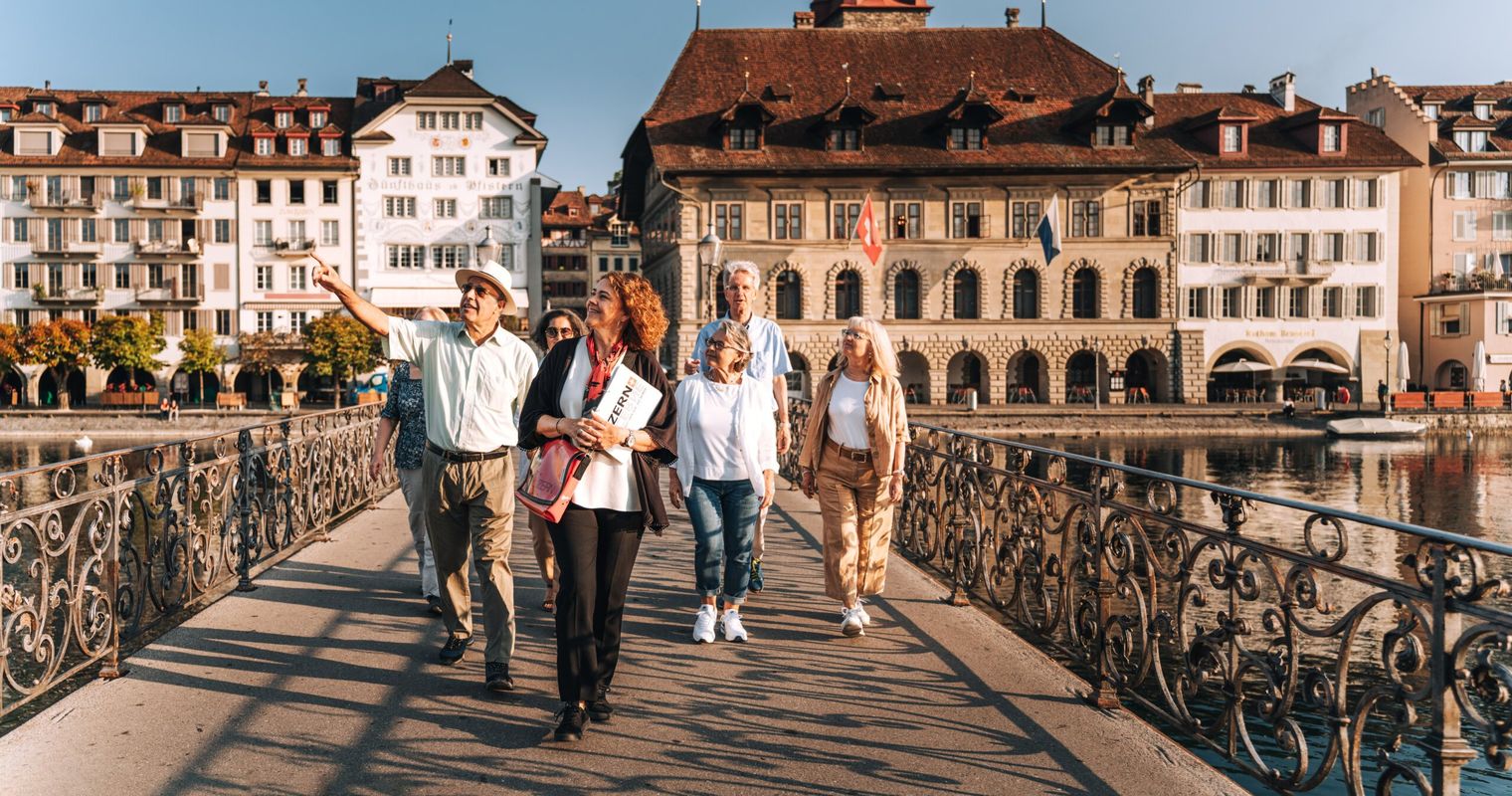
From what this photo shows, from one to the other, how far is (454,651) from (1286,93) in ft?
207

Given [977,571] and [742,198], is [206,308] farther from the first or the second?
[977,571]

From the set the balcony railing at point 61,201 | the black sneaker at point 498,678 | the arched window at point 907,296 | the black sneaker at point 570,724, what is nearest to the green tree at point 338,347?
the balcony railing at point 61,201

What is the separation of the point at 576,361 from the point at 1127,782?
272 cm

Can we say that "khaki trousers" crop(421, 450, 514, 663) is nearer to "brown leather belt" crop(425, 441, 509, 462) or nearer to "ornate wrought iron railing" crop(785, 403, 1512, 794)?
"brown leather belt" crop(425, 441, 509, 462)

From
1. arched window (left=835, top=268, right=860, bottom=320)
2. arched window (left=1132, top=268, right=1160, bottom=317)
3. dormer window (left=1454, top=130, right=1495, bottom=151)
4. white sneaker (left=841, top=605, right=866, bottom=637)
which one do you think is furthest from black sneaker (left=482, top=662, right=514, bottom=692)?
dormer window (left=1454, top=130, right=1495, bottom=151)

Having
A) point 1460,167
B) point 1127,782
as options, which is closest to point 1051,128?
point 1460,167

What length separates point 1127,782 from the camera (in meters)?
4.35

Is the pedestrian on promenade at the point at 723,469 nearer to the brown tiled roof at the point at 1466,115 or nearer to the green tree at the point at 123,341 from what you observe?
the green tree at the point at 123,341

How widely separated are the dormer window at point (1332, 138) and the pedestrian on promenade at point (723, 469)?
5793 centimetres

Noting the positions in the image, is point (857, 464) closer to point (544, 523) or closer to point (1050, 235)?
point (544, 523)

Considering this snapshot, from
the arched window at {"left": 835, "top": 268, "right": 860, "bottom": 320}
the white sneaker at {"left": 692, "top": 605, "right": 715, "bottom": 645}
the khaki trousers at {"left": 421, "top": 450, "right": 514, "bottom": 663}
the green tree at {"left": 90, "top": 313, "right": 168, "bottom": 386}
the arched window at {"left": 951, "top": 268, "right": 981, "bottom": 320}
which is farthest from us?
the arched window at {"left": 951, "top": 268, "right": 981, "bottom": 320}

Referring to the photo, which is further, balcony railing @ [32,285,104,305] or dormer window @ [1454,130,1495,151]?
dormer window @ [1454,130,1495,151]

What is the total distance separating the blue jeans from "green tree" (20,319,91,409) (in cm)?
5430

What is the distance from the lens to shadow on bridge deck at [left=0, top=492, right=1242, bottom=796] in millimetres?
4367
